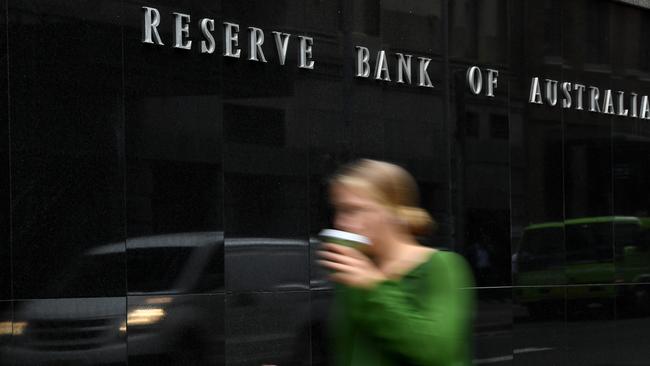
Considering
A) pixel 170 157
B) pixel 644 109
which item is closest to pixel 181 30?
pixel 170 157

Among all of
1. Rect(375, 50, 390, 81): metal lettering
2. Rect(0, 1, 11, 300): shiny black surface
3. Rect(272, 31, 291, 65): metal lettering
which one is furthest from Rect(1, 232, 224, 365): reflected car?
Rect(375, 50, 390, 81): metal lettering

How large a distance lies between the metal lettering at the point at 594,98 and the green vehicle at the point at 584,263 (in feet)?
4.22

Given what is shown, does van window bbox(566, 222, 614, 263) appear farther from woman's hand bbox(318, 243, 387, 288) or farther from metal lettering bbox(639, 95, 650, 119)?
woman's hand bbox(318, 243, 387, 288)

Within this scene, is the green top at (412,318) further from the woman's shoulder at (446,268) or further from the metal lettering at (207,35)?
the metal lettering at (207,35)

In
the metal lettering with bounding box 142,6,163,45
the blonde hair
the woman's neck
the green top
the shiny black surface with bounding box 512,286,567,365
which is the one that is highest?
the metal lettering with bounding box 142,6,163,45

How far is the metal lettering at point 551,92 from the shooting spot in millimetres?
13817

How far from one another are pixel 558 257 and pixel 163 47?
6.16m

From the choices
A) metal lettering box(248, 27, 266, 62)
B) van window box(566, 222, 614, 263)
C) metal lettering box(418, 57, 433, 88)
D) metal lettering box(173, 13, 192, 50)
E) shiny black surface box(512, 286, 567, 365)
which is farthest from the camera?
van window box(566, 222, 614, 263)

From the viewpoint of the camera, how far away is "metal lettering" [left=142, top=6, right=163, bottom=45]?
30.0 ft

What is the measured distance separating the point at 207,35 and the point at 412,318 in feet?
21.9

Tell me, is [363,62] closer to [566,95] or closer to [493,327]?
[493,327]

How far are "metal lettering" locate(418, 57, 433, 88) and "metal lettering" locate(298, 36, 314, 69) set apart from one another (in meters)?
1.69

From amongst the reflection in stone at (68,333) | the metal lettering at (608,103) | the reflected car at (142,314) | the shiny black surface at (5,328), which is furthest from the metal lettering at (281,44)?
the metal lettering at (608,103)

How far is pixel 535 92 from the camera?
13.6m
